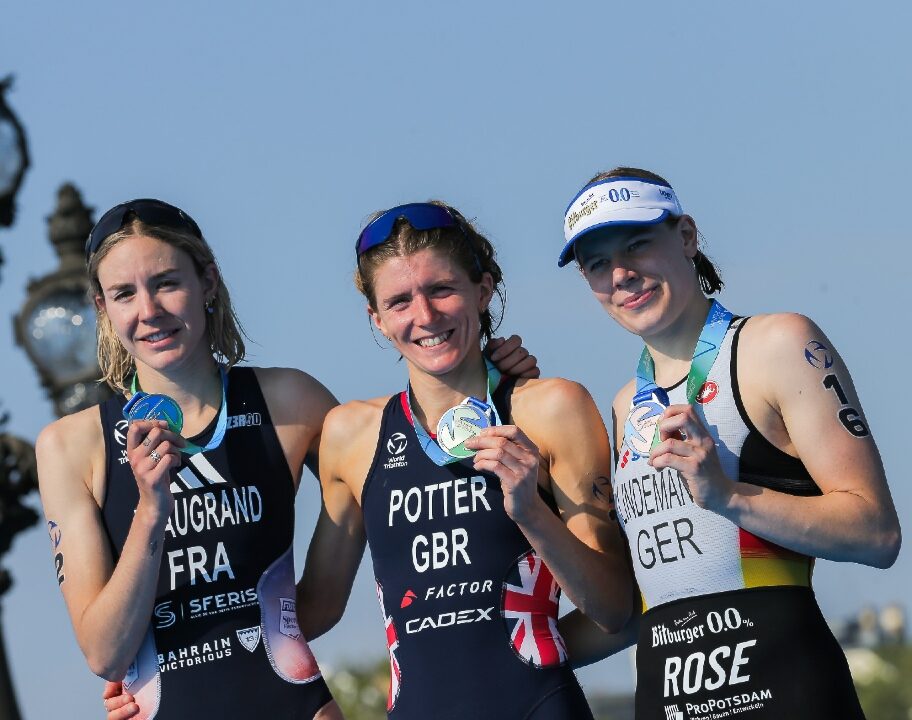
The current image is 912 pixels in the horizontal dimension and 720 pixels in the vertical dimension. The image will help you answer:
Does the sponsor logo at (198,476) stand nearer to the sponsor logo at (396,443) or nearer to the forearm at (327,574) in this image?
the forearm at (327,574)

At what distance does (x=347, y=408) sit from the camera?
24.4 feet

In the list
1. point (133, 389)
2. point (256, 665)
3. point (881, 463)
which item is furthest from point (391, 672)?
point (881, 463)

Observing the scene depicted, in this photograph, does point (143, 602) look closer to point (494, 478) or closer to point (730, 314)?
point (494, 478)

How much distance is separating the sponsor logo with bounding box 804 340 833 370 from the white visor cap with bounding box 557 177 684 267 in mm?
772

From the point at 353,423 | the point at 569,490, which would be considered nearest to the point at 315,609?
the point at 353,423

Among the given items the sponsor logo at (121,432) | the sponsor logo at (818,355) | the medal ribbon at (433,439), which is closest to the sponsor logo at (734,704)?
the sponsor logo at (818,355)

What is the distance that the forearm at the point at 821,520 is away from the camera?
6066mm

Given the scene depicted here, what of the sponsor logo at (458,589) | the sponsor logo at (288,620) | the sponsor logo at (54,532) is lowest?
the sponsor logo at (458,589)

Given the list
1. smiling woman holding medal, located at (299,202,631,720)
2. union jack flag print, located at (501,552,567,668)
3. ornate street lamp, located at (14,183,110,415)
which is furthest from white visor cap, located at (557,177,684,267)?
ornate street lamp, located at (14,183,110,415)

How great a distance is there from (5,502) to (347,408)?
297cm

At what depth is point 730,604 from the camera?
20.9 ft

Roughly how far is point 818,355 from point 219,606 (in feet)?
8.78

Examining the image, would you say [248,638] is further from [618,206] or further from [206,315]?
[618,206]

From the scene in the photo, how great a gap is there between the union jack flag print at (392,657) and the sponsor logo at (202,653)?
2.21 ft
